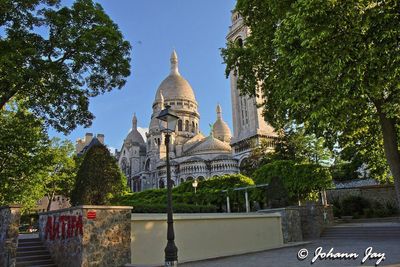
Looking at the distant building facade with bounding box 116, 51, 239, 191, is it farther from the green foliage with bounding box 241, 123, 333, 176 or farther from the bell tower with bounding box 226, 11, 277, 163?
the green foliage with bounding box 241, 123, 333, 176

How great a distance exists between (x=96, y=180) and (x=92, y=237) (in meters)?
1.83

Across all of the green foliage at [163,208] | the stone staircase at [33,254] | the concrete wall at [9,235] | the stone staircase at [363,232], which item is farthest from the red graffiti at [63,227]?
the stone staircase at [363,232]

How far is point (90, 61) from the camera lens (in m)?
16.6

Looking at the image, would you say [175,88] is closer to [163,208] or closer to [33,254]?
[163,208]

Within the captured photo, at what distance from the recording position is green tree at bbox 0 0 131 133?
14.2 meters

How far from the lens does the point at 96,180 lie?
11531mm

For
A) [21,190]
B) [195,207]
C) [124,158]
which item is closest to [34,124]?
[21,190]

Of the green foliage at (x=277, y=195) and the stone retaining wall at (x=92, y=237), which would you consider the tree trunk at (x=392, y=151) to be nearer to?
the green foliage at (x=277, y=195)

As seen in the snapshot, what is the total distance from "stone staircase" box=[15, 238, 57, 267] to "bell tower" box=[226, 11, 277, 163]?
57.9m

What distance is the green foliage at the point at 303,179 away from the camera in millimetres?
27547

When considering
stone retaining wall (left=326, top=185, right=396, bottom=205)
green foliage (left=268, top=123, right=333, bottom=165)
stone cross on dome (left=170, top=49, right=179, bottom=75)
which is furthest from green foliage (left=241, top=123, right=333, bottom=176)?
stone cross on dome (left=170, top=49, right=179, bottom=75)

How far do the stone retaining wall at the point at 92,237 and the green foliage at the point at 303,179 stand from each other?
17.1 m

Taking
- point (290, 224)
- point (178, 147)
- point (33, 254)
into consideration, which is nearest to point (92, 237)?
point (33, 254)

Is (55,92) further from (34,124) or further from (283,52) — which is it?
(283,52)
